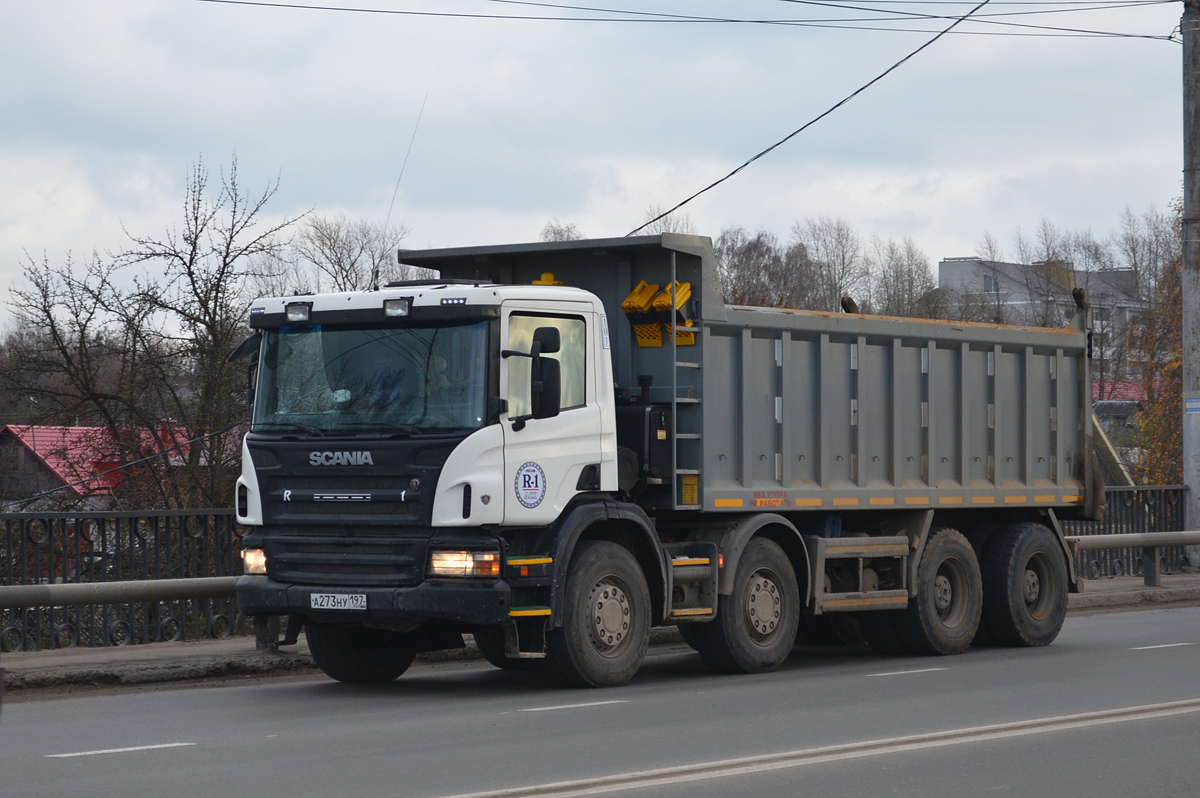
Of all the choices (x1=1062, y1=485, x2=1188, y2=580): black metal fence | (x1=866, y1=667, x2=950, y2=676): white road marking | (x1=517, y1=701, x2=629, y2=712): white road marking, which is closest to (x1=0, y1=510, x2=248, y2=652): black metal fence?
(x1=517, y1=701, x2=629, y2=712): white road marking

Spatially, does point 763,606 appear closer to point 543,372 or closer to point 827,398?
point 827,398

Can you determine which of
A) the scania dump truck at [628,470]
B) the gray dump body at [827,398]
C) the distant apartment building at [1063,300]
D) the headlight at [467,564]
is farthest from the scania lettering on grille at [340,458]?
the distant apartment building at [1063,300]

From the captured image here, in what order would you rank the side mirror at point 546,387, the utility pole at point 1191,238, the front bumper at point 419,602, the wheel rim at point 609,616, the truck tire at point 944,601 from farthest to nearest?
the utility pole at point 1191,238, the truck tire at point 944,601, the wheel rim at point 609,616, the side mirror at point 546,387, the front bumper at point 419,602

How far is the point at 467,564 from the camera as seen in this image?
10133 mm

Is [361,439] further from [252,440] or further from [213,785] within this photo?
[213,785]

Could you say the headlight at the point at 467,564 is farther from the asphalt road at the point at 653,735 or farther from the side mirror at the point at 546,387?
the side mirror at the point at 546,387

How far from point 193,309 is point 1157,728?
13.9m

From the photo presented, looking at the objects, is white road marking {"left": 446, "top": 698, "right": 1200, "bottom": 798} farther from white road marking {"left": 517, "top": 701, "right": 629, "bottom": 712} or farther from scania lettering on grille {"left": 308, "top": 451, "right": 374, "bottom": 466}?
scania lettering on grille {"left": 308, "top": 451, "right": 374, "bottom": 466}

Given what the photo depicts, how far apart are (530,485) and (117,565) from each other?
4651 millimetres

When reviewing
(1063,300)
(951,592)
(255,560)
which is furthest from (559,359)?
(1063,300)

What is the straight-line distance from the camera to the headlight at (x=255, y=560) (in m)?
11.0

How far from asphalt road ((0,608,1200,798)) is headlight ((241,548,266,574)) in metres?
0.88

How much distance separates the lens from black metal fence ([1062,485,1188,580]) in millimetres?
22172

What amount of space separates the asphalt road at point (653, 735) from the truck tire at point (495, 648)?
172 mm
